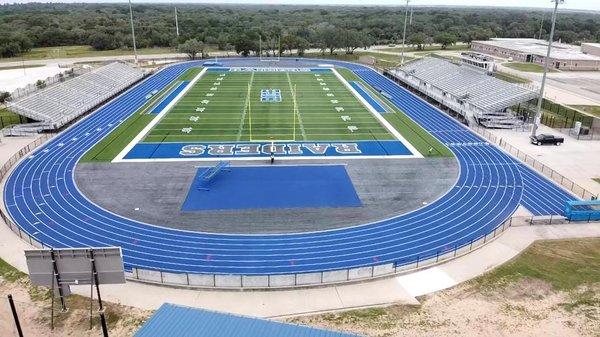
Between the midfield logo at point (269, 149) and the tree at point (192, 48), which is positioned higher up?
the tree at point (192, 48)

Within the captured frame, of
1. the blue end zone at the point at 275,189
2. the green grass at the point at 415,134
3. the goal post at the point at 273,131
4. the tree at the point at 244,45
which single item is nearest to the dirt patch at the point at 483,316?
the blue end zone at the point at 275,189

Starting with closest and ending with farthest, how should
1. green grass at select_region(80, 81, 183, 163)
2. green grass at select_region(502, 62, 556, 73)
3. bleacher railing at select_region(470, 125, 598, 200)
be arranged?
bleacher railing at select_region(470, 125, 598, 200) → green grass at select_region(80, 81, 183, 163) → green grass at select_region(502, 62, 556, 73)

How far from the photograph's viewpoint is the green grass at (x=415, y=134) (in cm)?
3719

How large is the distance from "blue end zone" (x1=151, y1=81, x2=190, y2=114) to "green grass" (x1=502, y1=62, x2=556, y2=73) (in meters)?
55.2

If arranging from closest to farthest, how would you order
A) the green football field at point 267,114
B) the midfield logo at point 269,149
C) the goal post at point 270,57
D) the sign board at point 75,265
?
1. the sign board at point 75,265
2. the midfield logo at point 269,149
3. the green football field at point 267,114
4. the goal post at point 270,57

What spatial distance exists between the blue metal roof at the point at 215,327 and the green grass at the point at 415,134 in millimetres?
25427

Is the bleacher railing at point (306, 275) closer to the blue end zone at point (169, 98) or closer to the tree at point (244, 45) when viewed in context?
the blue end zone at point (169, 98)

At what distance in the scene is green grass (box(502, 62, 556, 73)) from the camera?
77131 mm

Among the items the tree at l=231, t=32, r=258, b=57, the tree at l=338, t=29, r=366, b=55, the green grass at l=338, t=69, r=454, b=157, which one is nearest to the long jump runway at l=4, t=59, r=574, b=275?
the green grass at l=338, t=69, r=454, b=157

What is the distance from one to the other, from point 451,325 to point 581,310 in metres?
5.57

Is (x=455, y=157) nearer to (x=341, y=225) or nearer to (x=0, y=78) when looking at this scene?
(x=341, y=225)

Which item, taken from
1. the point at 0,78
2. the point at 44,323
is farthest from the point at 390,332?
the point at 0,78

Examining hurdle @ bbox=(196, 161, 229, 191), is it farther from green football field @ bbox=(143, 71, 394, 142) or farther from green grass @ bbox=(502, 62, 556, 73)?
green grass @ bbox=(502, 62, 556, 73)

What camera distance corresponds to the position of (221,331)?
44.1 feet
